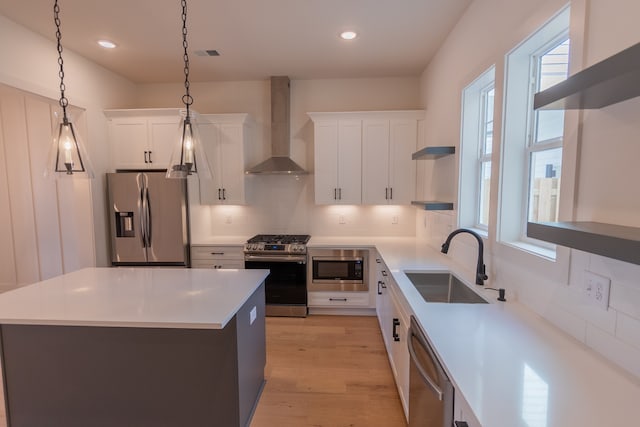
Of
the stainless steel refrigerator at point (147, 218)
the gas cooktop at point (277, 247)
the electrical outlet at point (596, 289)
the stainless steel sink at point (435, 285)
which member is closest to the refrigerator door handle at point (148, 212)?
the stainless steel refrigerator at point (147, 218)

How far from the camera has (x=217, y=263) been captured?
3.83 m

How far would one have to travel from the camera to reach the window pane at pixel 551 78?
5.32 feet

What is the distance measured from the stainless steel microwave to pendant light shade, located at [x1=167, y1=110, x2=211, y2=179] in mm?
1997

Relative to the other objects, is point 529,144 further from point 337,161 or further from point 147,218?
point 147,218

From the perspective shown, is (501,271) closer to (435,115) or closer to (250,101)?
(435,115)

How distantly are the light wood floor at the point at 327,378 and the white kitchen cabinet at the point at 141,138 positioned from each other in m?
2.49

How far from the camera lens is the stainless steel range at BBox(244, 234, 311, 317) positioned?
3676 mm

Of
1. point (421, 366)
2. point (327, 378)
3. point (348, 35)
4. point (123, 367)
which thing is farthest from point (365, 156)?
point (123, 367)

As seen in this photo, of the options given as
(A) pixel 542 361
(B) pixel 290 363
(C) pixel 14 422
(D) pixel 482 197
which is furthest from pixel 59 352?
(D) pixel 482 197

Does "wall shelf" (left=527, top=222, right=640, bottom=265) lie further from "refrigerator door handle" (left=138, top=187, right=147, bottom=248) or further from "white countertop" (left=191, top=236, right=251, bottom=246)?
"refrigerator door handle" (left=138, top=187, right=147, bottom=248)

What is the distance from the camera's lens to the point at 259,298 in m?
2.37

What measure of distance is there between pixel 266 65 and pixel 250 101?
2.24 ft

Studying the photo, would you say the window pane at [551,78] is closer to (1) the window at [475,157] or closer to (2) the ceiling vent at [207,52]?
(1) the window at [475,157]

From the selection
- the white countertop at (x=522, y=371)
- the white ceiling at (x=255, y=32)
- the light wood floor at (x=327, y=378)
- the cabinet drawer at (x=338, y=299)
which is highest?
the white ceiling at (x=255, y=32)
